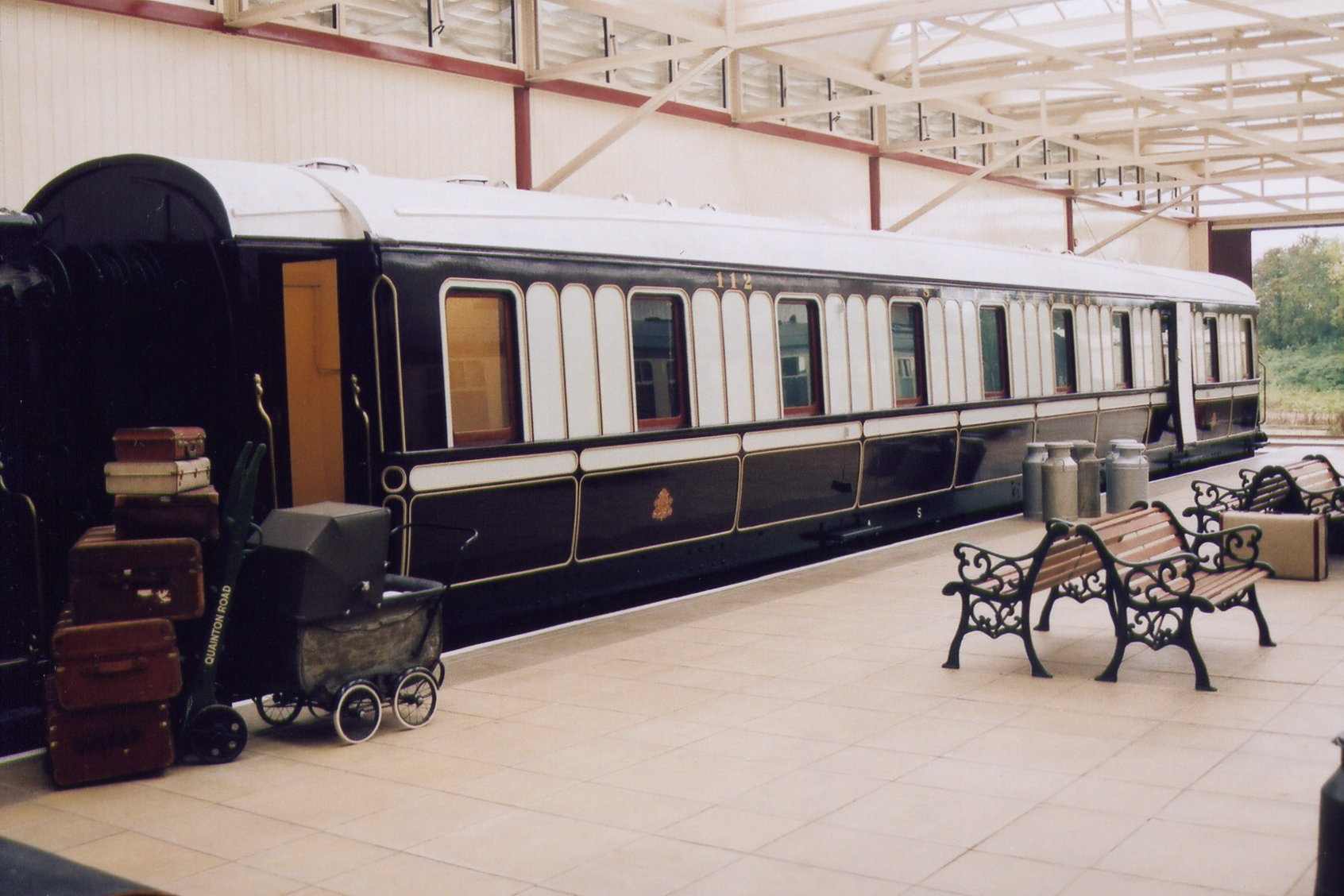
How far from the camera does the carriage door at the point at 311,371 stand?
A: 938 centimetres

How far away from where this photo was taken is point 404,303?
327 inches

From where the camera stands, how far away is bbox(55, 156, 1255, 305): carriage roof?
25.9ft

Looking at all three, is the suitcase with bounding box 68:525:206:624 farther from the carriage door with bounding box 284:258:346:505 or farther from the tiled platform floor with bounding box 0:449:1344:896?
the carriage door with bounding box 284:258:346:505

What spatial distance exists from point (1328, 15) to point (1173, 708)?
14.1m

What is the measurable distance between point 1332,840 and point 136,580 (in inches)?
198

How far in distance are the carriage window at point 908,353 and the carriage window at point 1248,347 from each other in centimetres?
1261

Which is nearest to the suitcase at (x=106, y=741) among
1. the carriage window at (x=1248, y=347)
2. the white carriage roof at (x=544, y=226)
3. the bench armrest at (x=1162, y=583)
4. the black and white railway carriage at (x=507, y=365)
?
the black and white railway carriage at (x=507, y=365)

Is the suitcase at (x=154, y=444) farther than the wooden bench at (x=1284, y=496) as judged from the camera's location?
No

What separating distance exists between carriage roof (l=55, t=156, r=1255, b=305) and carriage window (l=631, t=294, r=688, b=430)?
407 mm

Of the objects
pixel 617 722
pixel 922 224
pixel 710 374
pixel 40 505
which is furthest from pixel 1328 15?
pixel 40 505

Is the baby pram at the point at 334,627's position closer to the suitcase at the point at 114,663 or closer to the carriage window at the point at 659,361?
the suitcase at the point at 114,663

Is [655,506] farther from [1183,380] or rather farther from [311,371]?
[1183,380]

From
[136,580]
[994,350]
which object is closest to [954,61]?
A: [994,350]

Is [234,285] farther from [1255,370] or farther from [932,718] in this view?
[1255,370]
